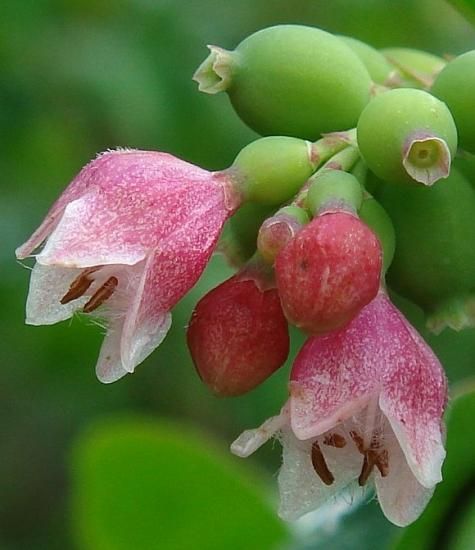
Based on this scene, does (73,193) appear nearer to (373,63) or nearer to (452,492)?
(373,63)

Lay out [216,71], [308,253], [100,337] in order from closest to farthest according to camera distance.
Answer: [308,253], [216,71], [100,337]

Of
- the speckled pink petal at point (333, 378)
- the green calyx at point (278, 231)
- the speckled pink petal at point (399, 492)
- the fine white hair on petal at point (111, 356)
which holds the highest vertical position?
the green calyx at point (278, 231)

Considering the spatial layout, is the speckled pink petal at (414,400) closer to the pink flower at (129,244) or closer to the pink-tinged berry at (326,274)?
the pink-tinged berry at (326,274)

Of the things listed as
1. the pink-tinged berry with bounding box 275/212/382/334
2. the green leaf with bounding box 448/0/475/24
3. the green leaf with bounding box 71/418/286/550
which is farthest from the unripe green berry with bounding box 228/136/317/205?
the green leaf with bounding box 71/418/286/550

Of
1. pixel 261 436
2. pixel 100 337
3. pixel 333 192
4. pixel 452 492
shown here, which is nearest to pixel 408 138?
pixel 333 192

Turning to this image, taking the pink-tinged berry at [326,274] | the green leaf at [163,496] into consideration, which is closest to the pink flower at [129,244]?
the pink-tinged berry at [326,274]
